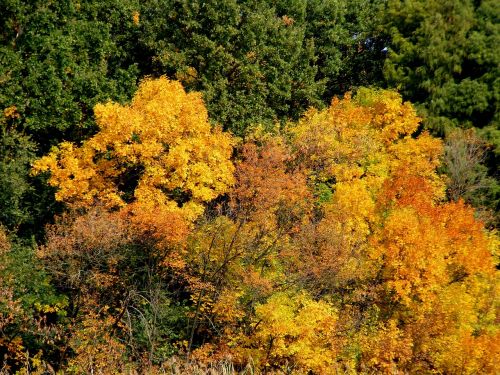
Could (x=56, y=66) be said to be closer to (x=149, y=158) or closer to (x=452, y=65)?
(x=149, y=158)

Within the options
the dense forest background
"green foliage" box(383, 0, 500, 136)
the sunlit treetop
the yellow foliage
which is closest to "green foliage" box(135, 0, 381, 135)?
the dense forest background

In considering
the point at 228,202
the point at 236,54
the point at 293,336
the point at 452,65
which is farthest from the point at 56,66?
the point at 452,65

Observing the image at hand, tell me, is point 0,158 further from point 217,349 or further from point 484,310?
point 484,310

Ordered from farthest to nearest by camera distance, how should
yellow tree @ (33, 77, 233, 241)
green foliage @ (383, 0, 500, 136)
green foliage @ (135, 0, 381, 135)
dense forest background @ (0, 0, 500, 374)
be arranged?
green foliage @ (383, 0, 500, 136)
green foliage @ (135, 0, 381, 135)
yellow tree @ (33, 77, 233, 241)
dense forest background @ (0, 0, 500, 374)

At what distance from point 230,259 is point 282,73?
1561 centimetres

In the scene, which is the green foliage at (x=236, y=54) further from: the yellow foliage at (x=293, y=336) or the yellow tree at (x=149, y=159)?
the yellow foliage at (x=293, y=336)

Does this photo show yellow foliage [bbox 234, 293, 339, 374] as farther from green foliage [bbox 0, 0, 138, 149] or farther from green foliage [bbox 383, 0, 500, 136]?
green foliage [bbox 383, 0, 500, 136]

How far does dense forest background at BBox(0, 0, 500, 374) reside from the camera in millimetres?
25062

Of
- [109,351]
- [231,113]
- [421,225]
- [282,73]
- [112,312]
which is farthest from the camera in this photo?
[282,73]

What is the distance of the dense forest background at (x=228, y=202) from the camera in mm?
25062

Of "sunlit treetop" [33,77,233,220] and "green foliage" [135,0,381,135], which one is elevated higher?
"green foliage" [135,0,381,135]

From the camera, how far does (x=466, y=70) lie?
40.1 metres

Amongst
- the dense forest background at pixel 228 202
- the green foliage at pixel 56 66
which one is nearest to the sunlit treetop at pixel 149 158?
the dense forest background at pixel 228 202

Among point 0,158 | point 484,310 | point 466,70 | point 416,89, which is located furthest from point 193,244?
point 466,70
